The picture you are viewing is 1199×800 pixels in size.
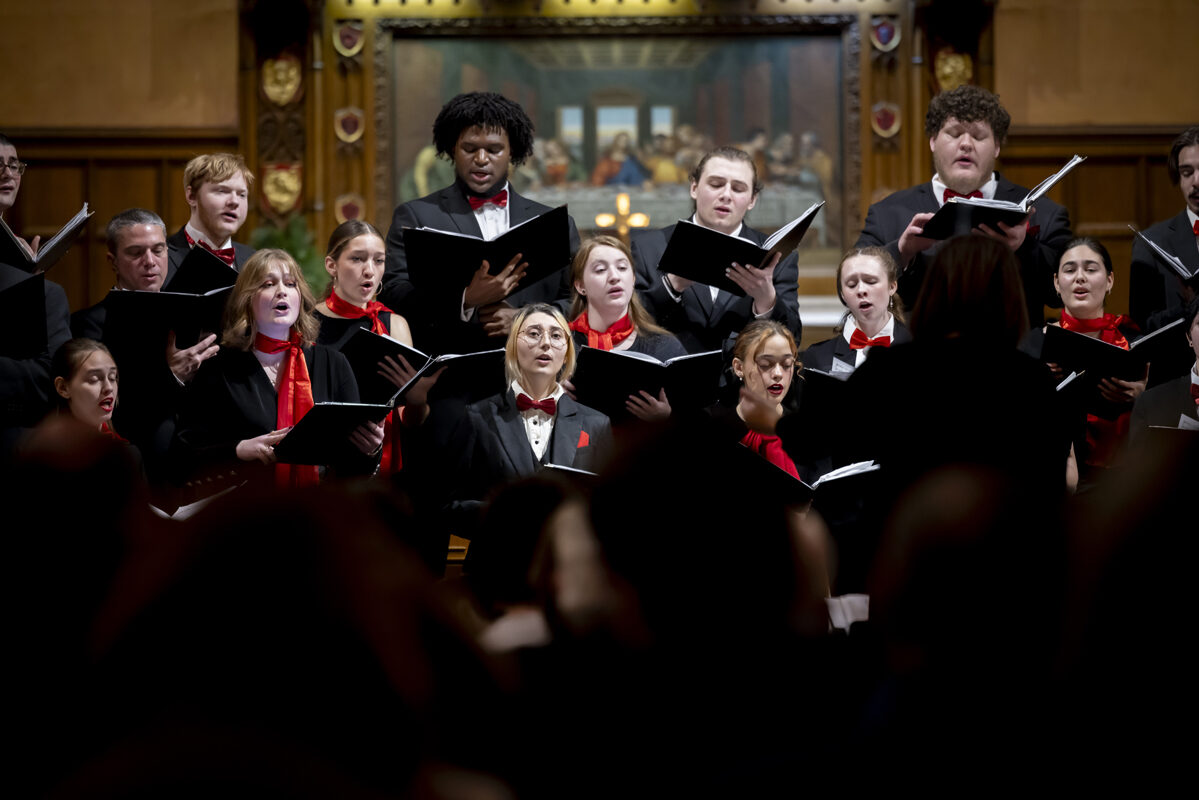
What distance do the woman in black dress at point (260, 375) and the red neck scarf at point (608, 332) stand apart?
0.78 metres

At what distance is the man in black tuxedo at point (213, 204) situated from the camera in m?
3.95

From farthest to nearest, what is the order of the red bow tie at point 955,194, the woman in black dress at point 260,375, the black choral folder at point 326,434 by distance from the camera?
the red bow tie at point 955,194, the woman in black dress at point 260,375, the black choral folder at point 326,434

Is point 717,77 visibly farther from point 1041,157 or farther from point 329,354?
point 329,354

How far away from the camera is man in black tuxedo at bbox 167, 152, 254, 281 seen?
395 centimetres

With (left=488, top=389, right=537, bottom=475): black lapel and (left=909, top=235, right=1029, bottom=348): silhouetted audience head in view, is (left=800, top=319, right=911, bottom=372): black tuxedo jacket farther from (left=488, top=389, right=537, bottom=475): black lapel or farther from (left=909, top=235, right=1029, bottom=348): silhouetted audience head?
(left=909, top=235, right=1029, bottom=348): silhouetted audience head

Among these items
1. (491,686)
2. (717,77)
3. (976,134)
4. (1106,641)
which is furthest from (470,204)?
(717,77)

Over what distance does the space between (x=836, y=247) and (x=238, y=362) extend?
4.62 metres

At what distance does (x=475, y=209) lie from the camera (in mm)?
4074

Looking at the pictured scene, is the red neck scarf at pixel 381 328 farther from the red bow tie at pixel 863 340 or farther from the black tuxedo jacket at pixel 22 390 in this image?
the red bow tie at pixel 863 340

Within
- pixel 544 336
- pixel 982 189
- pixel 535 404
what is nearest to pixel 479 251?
pixel 544 336

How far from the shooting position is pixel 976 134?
12.8ft

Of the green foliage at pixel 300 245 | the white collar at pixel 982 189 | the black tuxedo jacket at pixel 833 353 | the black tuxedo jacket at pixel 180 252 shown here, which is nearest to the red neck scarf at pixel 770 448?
the black tuxedo jacket at pixel 833 353

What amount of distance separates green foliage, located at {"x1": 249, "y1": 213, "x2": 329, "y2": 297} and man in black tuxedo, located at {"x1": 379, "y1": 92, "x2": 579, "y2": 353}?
2466mm

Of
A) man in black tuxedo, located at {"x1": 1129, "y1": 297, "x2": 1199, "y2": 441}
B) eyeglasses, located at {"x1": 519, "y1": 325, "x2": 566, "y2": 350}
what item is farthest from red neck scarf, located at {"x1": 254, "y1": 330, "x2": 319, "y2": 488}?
man in black tuxedo, located at {"x1": 1129, "y1": 297, "x2": 1199, "y2": 441}
